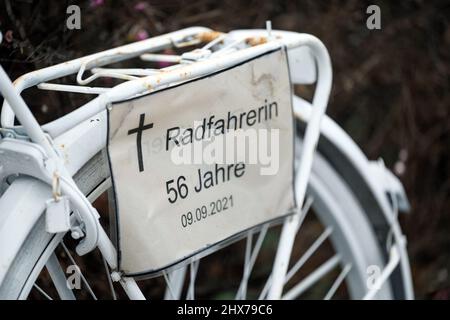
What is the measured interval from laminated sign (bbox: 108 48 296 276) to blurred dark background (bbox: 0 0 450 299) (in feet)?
1.57

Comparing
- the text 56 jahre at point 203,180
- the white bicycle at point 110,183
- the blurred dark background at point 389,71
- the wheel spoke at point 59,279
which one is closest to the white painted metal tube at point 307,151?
the white bicycle at point 110,183

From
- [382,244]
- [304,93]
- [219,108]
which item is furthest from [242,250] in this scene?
[219,108]

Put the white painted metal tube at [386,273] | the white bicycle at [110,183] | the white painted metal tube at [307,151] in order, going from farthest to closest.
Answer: the white painted metal tube at [386,273] < the white painted metal tube at [307,151] < the white bicycle at [110,183]

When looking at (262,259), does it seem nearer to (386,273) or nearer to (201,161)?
(386,273)

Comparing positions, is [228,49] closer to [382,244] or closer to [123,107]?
[123,107]

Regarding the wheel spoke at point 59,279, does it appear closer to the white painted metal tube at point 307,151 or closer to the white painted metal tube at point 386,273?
the white painted metal tube at point 307,151

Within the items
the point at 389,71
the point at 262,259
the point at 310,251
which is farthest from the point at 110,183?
the point at 389,71

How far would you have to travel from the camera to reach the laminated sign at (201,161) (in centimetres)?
110

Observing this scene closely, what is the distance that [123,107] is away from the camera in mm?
1069

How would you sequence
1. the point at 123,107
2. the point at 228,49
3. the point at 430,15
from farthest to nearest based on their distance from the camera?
the point at 430,15
the point at 228,49
the point at 123,107

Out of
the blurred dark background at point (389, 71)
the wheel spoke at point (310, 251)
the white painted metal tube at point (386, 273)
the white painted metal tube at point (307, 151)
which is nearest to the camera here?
the white painted metal tube at point (307, 151)

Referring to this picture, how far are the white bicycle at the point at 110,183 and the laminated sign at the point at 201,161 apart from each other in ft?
0.08

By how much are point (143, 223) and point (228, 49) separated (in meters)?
0.36
